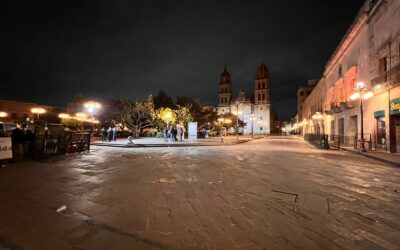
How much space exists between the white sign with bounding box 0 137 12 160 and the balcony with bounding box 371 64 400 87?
21.3 metres

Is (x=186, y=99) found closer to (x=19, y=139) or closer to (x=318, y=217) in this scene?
(x=19, y=139)

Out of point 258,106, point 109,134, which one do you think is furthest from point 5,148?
point 258,106

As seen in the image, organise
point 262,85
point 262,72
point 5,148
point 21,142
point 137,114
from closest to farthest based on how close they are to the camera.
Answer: point 5,148 → point 21,142 → point 137,114 → point 262,72 → point 262,85

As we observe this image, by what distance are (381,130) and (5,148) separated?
23.2 metres

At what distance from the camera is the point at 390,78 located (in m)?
16.9

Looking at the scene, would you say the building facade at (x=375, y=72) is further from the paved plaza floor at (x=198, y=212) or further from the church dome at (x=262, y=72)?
the church dome at (x=262, y=72)

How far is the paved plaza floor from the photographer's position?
3.57m

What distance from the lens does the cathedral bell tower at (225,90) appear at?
391 ft

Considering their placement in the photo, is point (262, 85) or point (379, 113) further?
point (262, 85)

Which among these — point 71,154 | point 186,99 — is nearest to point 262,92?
point 186,99

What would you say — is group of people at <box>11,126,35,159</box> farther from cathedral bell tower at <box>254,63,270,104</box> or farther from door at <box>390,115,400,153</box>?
cathedral bell tower at <box>254,63,270,104</box>

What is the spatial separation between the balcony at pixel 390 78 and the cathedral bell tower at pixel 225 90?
329 ft

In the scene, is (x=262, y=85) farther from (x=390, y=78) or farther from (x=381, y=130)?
(x=390, y=78)

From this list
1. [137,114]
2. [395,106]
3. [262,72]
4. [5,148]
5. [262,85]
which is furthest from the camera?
[262,85]
